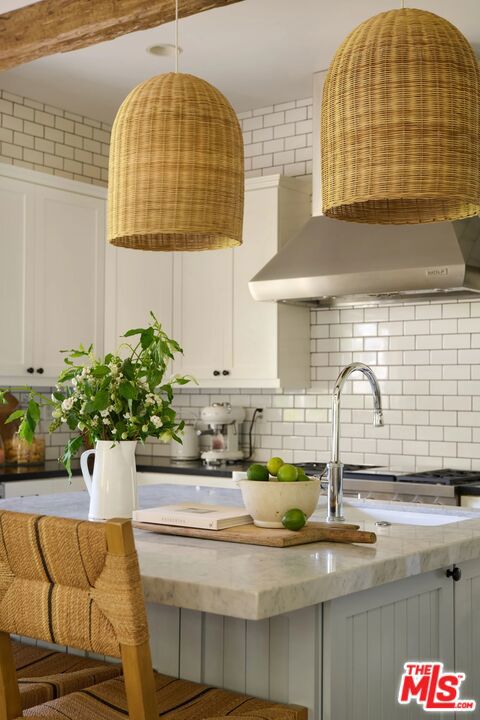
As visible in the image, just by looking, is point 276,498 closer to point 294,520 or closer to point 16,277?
point 294,520

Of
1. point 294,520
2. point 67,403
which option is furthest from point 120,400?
point 294,520

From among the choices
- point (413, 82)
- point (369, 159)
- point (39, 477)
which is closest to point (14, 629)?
point (369, 159)

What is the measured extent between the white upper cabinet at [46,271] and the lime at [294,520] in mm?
2923

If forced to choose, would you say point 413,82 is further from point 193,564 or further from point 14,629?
point 14,629

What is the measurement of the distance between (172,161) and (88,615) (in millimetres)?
1161

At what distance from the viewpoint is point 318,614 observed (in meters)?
1.97

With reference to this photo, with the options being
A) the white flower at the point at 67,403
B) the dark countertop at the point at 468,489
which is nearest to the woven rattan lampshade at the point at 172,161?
the white flower at the point at 67,403

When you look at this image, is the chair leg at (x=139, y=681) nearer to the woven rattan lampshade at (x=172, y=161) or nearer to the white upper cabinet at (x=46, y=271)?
the woven rattan lampshade at (x=172, y=161)

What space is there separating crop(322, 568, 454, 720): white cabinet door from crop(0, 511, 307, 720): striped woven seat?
130 mm

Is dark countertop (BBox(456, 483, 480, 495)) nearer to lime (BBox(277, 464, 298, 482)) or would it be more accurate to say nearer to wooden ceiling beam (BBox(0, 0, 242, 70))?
Answer: lime (BBox(277, 464, 298, 482))

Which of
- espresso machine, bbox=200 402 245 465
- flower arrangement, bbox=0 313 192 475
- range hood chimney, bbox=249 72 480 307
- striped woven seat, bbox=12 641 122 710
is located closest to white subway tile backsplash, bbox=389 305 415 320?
range hood chimney, bbox=249 72 480 307

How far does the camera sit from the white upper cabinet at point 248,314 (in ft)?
16.9

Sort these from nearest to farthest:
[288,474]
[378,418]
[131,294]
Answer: [288,474], [378,418], [131,294]

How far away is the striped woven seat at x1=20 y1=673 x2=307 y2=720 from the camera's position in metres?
1.91
